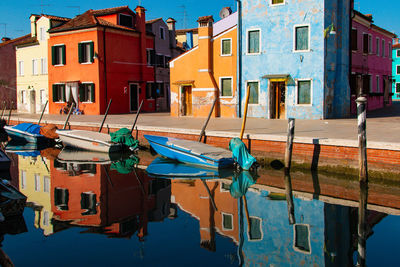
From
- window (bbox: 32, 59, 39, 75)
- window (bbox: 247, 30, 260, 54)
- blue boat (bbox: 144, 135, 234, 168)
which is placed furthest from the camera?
window (bbox: 32, 59, 39, 75)

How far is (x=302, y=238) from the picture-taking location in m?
7.42

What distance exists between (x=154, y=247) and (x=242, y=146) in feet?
20.7

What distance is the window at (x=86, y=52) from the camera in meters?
28.7

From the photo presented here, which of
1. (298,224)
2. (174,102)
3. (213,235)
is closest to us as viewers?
(213,235)

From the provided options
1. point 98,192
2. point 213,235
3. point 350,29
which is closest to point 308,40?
point 350,29

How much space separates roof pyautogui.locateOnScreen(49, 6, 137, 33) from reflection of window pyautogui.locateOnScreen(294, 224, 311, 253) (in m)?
23.7

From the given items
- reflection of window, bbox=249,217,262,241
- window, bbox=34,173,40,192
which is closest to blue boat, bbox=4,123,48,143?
window, bbox=34,173,40,192

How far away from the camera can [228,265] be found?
6262 mm

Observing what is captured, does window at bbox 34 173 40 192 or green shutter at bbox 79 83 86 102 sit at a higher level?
green shutter at bbox 79 83 86 102

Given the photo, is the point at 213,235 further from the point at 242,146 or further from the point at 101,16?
the point at 101,16

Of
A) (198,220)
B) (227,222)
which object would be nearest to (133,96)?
(198,220)

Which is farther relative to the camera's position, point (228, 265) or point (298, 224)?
point (298, 224)

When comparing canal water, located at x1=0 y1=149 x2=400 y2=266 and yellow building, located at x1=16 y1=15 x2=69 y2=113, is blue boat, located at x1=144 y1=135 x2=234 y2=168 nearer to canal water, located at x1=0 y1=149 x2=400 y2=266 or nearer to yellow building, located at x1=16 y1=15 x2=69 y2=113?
canal water, located at x1=0 y1=149 x2=400 y2=266

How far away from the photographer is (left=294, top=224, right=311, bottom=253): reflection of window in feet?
22.9
